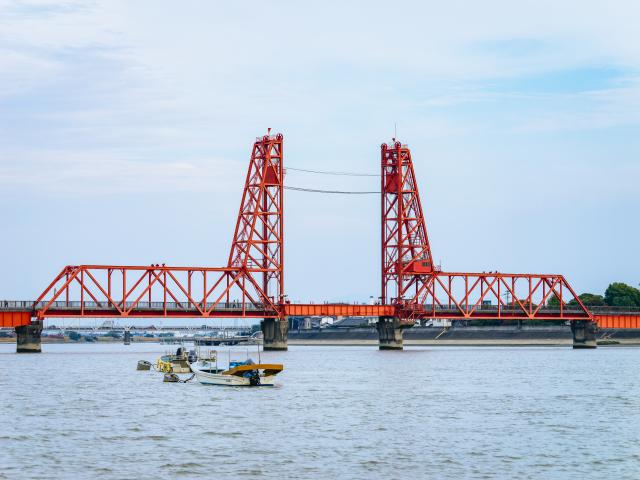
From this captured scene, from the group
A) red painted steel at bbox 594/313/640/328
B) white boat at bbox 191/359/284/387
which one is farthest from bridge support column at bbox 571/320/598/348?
white boat at bbox 191/359/284/387

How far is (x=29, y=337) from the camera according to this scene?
15925 cm

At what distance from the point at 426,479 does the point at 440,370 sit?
72256 mm

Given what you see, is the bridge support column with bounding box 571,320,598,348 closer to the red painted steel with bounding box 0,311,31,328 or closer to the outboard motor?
the red painted steel with bounding box 0,311,31,328

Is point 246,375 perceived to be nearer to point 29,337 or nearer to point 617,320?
point 29,337

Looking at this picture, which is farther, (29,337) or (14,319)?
(29,337)

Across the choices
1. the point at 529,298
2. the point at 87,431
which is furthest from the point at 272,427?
the point at 529,298

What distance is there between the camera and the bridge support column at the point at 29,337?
515 ft

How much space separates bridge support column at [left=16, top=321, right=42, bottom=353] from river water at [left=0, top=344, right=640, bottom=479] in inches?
2254

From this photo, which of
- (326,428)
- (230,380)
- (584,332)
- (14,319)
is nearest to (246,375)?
(230,380)

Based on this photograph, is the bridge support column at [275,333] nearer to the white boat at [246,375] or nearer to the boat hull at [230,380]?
the boat hull at [230,380]

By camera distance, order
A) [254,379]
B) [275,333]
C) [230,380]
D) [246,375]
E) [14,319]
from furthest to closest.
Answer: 1. [275,333]
2. [14,319]
3. [230,380]
4. [246,375]
5. [254,379]

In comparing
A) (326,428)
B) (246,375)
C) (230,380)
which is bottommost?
(326,428)

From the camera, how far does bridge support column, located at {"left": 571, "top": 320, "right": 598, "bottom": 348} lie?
19225 centimetres

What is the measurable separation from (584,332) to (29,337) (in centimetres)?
8752
